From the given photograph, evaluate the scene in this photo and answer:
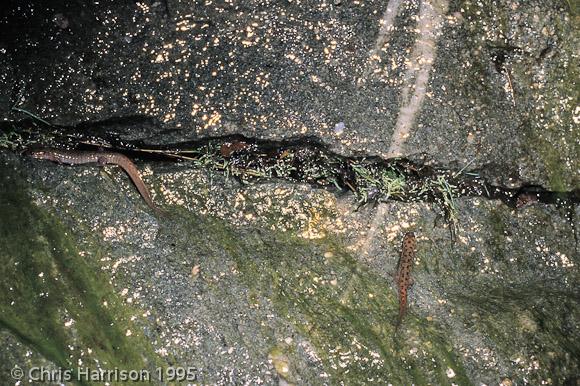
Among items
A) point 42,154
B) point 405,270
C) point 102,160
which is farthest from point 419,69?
point 42,154

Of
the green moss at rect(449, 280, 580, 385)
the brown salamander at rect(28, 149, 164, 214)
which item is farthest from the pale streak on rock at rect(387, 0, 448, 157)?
the brown salamander at rect(28, 149, 164, 214)

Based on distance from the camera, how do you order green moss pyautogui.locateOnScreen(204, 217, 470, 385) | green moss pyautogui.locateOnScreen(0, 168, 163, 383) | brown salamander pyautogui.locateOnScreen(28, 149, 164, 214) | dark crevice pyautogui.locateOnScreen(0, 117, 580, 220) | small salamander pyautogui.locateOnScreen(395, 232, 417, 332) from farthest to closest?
dark crevice pyautogui.locateOnScreen(0, 117, 580, 220) < brown salamander pyautogui.locateOnScreen(28, 149, 164, 214) < small salamander pyautogui.locateOnScreen(395, 232, 417, 332) < green moss pyautogui.locateOnScreen(204, 217, 470, 385) < green moss pyautogui.locateOnScreen(0, 168, 163, 383)

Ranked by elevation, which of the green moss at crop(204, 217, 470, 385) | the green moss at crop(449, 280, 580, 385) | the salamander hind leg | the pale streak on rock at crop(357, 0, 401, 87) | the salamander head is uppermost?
the pale streak on rock at crop(357, 0, 401, 87)

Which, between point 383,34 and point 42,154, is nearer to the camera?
point 42,154

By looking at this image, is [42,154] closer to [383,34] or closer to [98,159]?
[98,159]

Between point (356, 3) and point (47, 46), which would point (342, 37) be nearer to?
point (356, 3)

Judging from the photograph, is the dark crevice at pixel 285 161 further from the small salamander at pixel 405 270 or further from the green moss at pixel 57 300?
the green moss at pixel 57 300

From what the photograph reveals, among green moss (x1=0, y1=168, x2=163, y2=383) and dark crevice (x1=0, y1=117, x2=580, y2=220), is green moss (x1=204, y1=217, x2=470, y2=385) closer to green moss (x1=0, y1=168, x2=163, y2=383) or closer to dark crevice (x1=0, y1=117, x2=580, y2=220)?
dark crevice (x1=0, y1=117, x2=580, y2=220)
